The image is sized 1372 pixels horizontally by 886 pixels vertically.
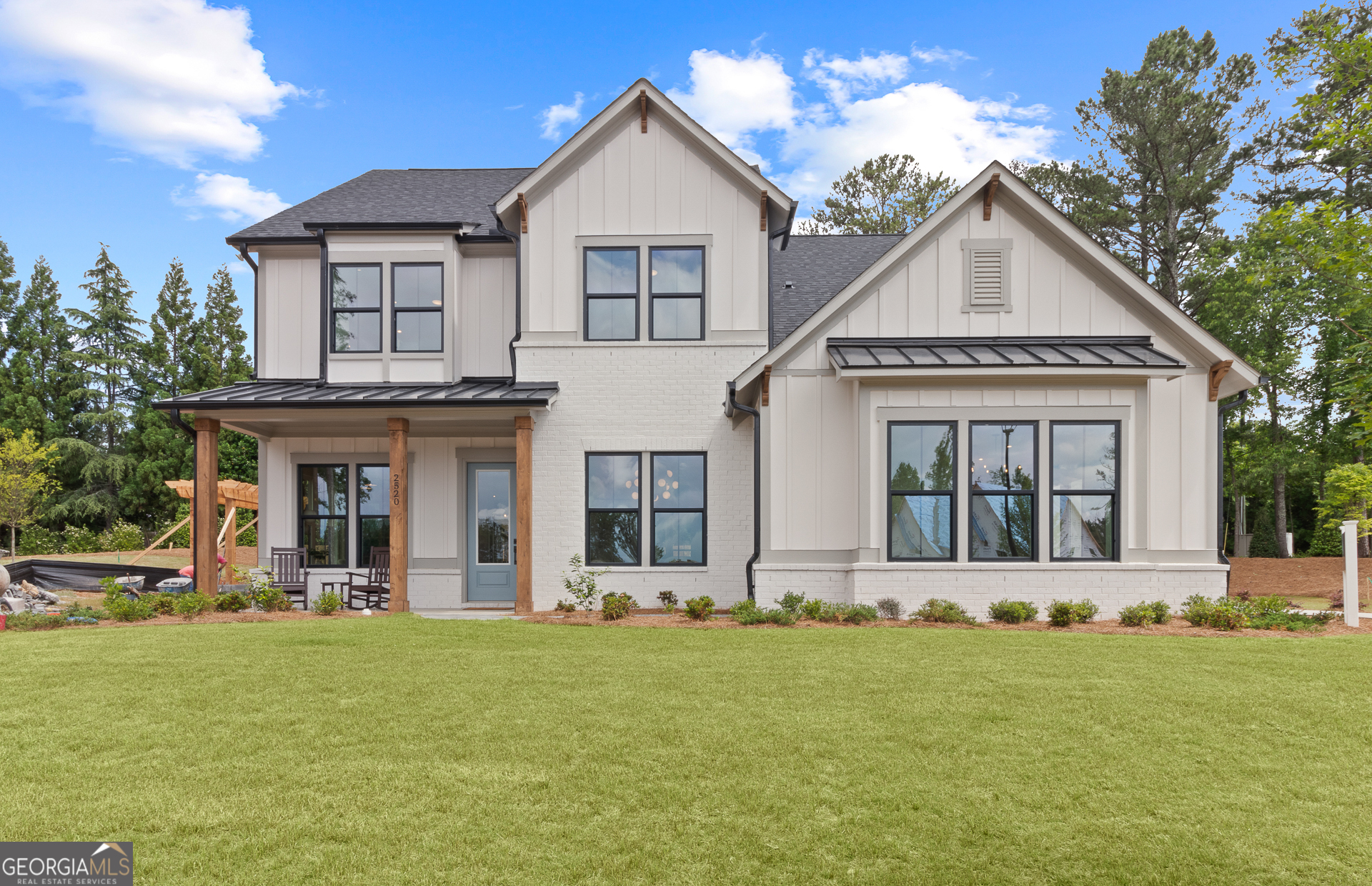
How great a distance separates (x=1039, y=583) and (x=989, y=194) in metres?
5.93

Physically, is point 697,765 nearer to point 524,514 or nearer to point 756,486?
point 756,486

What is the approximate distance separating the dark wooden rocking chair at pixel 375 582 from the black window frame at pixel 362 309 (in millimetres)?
3675

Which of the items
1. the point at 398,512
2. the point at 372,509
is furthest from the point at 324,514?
the point at 398,512

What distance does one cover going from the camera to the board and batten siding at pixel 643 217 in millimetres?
12906

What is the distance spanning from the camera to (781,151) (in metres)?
34.8

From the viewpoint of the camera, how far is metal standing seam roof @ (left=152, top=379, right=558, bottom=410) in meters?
11.9

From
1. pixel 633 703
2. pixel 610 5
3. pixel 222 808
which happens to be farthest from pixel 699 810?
pixel 610 5

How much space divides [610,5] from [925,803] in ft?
62.1

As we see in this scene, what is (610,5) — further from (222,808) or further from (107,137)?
(107,137)

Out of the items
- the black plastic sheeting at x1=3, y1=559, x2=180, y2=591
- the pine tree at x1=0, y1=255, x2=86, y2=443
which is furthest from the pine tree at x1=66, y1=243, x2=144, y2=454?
the black plastic sheeting at x1=3, y1=559, x2=180, y2=591

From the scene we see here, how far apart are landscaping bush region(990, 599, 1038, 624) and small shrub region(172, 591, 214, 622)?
11.3 metres

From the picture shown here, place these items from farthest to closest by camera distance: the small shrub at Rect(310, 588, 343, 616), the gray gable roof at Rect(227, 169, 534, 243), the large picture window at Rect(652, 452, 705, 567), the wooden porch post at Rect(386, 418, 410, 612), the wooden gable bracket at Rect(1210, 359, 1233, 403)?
the gray gable roof at Rect(227, 169, 534, 243), the large picture window at Rect(652, 452, 705, 567), the wooden porch post at Rect(386, 418, 410, 612), the small shrub at Rect(310, 588, 343, 616), the wooden gable bracket at Rect(1210, 359, 1233, 403)

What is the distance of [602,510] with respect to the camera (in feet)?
42.2

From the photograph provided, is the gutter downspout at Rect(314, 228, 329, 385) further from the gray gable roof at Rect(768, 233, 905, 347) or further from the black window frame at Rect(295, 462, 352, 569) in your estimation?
the gray gable roof at Rect(768, 233, 905, 347)
